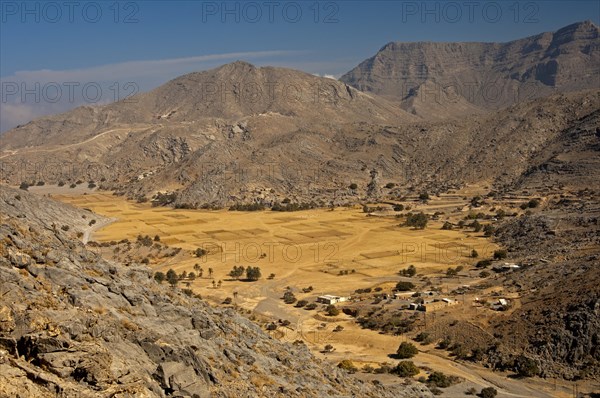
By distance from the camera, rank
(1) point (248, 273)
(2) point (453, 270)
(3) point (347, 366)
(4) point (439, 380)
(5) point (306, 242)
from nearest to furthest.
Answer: (4) point (439, 380)
(3) point (347, 366)
(2) point (453, 270)
(1) point (248, 273)
(5) point (306, 242)

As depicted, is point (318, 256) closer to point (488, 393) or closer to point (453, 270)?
point (453, 270)

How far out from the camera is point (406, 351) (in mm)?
38438

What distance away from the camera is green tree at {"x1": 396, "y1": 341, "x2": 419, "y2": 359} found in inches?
1511

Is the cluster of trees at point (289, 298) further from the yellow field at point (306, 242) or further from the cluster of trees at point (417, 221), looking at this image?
the cluster of trees at point (417, 221)

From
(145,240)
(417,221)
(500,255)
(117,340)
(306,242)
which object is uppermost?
(117,340)

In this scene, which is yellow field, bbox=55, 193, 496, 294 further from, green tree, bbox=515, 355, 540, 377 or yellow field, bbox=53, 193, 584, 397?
green tree, bbox=515, 355, 540, 377

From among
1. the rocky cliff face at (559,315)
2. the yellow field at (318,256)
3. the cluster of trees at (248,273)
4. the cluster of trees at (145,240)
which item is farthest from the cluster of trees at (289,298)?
the cluster of trees at (145,240)

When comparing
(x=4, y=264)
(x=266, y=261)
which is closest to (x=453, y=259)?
(x=266, y=261)

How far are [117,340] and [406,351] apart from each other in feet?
87.6

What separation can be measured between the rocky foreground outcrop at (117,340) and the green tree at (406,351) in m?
10.8

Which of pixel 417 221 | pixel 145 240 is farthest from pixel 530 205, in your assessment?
pixel 145 240

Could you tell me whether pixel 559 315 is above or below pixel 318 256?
above

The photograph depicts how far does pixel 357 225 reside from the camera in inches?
3816

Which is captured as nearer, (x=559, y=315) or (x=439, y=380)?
Result: (x=439, y=380)
